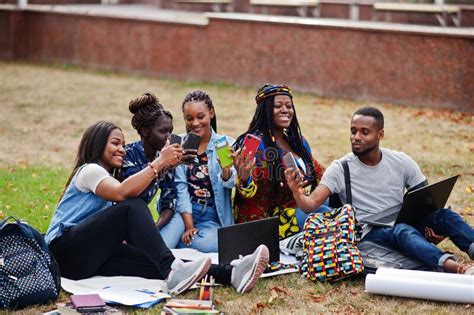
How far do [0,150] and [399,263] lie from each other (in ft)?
20.9

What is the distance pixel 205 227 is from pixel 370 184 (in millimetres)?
1265

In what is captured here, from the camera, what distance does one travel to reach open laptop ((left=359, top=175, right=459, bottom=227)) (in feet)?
21.6

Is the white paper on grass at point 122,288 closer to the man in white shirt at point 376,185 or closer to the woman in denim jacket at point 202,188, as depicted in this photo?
the woman in denim jacket at point 202,188

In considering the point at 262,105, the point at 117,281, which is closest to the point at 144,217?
the point at 117,281

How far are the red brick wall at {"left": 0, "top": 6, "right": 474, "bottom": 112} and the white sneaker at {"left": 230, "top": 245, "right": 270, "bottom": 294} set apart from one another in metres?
8.76

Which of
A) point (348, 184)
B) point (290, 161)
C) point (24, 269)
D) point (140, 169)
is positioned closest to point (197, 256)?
point (140, 169)

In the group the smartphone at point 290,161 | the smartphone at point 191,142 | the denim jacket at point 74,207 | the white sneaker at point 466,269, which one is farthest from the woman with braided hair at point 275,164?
the white sneaker at point 466,269

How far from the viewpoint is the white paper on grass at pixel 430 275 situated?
234 inches

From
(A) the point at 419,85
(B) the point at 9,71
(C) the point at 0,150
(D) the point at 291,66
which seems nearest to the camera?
(C) the point at 0,150

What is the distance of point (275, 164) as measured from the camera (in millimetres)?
7250

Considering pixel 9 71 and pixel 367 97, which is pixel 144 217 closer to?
pixel 367 97

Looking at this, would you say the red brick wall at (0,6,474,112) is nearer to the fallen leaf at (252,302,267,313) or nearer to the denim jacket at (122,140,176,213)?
the denim jacket at (122,140,176,213)

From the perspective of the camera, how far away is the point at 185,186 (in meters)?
7.22

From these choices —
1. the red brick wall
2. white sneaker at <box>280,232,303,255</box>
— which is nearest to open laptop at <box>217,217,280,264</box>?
white sneaker at <box>280,232,303,255</box>
